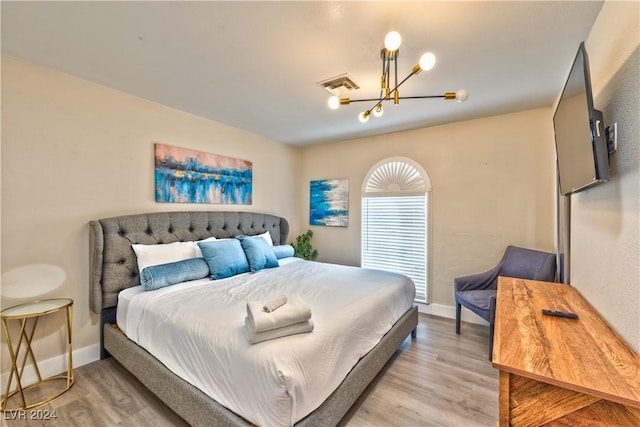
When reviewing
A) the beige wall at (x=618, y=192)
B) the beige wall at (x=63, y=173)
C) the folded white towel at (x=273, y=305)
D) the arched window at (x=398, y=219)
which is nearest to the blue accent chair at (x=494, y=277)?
the arched window at (x=398, y=219)

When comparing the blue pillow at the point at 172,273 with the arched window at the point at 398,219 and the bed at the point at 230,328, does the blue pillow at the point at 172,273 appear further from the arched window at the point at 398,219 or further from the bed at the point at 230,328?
the arched window at the point at 398,219

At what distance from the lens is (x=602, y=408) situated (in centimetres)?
83

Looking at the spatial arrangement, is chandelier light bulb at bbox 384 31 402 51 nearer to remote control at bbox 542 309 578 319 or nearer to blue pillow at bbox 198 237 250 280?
remote control at bbox 542 309 578 319

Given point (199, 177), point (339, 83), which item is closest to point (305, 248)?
point (199, 177)

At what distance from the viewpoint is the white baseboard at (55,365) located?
198 cm

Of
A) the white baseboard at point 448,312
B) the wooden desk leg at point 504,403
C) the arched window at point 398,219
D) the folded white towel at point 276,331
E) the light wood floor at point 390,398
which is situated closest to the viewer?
the wooden desk leg at point 504,403

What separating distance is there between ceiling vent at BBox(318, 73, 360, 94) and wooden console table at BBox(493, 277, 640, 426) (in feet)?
6.67

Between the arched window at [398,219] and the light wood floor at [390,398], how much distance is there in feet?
4.29

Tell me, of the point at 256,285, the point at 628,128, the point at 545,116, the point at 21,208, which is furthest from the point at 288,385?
the point at 545,116

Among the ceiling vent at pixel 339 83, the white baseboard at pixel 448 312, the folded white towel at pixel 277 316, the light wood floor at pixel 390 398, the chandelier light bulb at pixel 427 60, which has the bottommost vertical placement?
the light wood floor at pixel 390 398

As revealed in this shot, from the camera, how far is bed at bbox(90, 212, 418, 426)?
1.33m

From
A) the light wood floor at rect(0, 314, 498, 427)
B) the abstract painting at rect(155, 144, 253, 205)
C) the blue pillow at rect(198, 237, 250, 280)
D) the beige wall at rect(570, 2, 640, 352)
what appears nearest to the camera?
the beige wall at rect(570, 2, 640, 352)

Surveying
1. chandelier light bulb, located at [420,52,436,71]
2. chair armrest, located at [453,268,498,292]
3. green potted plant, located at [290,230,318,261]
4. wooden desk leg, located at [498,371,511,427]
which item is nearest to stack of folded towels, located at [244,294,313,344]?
wooden desk leg, located at [498,371,511,427]

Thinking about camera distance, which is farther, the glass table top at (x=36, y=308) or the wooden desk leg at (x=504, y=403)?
the glass table top at (x=36, y=308)
